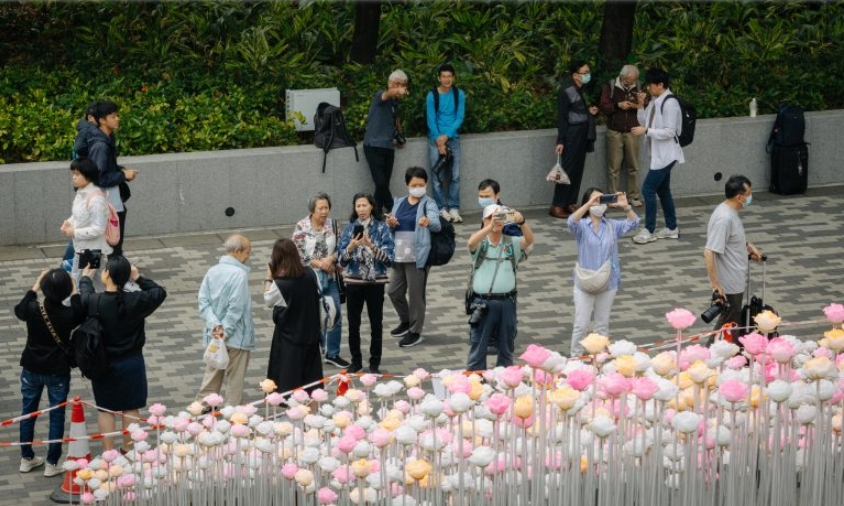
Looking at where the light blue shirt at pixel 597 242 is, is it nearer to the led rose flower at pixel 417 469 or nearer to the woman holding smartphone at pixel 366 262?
the woman holding smartphone at pixel 366 262

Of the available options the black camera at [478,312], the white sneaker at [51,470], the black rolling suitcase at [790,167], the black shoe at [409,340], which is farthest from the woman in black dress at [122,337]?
the black rolling suitcase at [790,167]

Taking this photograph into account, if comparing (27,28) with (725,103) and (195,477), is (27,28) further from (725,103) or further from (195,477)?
(195,477)

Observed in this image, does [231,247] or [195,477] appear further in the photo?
[231,247]

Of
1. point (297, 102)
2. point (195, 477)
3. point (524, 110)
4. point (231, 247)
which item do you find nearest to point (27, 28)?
point (297, 102)

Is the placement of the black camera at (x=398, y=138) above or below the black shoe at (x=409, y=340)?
above

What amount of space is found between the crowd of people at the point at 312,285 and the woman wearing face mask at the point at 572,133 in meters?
2.20

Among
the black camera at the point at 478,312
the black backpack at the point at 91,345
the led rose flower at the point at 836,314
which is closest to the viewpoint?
the led rose flower at the point at 836,314

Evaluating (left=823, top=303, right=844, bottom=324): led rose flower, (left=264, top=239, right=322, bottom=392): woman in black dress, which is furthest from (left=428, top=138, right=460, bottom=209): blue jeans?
(left=823, top=303, right=844, bottom=324): led rose flower

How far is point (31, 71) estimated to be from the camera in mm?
18156

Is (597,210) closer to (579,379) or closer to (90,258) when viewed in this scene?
(90,258)

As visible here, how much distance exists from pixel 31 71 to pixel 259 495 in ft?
36.5

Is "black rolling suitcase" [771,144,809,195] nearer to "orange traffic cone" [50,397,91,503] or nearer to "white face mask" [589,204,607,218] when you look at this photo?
"white face mask" [589,204,607,218]

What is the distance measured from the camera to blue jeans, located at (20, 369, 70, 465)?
10.5 m

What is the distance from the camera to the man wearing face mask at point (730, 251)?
11820mm
